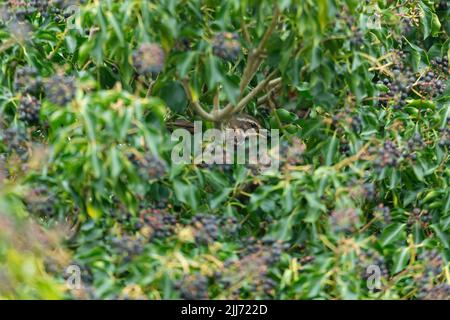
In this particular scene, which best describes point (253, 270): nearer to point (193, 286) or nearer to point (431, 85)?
point (193, 286)

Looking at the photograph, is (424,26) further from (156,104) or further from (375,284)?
(156,104)

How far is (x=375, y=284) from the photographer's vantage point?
3311mm

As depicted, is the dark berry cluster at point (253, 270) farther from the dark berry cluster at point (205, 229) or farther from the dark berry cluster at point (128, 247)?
the dark berry cluster at point (128, 247)

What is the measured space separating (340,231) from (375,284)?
0.25 m

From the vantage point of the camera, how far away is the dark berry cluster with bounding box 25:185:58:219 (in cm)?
312

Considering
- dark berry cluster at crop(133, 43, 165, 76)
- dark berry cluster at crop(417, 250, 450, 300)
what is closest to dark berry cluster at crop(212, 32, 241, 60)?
dark berry cluster at crop(133, 43, 165, 76)

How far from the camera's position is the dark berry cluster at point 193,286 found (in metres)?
3.00

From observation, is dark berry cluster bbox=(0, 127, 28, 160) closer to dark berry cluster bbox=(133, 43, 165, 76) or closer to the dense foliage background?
the dense foliage background

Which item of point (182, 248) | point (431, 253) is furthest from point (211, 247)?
point (431, 253)

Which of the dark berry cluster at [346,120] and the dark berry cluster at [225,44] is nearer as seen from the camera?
the dark berry cluster at [225,44]

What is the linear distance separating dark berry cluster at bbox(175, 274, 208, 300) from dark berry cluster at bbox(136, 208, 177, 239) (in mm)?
178

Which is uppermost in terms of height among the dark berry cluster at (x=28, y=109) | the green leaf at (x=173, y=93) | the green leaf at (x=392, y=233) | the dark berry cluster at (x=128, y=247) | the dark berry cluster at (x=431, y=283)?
the green leaf at (x=173, y=93)

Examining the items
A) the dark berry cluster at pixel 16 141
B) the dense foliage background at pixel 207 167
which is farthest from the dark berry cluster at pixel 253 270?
the dark berry cluster at pixel 16 141
